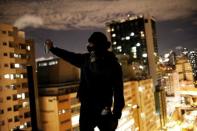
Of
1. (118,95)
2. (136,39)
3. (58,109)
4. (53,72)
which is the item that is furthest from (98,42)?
(136,39)

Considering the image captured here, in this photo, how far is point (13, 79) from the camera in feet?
125

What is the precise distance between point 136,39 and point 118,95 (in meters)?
102

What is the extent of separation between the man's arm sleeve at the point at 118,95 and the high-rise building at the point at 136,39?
9770 cm

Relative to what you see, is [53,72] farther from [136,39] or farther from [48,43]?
[136,39]

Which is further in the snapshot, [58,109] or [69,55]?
[58,109]

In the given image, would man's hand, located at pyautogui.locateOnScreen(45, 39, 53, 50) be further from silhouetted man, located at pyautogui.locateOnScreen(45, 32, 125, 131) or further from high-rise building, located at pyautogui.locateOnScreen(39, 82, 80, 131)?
high-rise building, located at pyautogui.locateOnScreen(39, 82, 80, 131)

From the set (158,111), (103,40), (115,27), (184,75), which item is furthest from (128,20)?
(103,40)

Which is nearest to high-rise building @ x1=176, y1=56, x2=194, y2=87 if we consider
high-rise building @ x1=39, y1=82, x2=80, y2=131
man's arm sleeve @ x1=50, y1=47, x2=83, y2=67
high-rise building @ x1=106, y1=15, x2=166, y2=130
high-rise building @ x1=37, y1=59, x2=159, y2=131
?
high-rise building @ x1=106, y1=15, x2=166, y2=130

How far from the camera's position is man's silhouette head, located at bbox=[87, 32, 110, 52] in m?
3.31

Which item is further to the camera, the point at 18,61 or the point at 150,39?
the point at 150,39

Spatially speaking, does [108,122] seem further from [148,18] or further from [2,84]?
[148,18]

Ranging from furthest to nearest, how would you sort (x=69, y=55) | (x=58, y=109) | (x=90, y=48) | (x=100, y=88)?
(x=58, y=109), (x=69, y=55), (x=90, y=48), (x=100, y=88)

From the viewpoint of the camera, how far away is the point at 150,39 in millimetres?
103812

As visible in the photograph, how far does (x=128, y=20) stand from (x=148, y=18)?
23.0 feet
